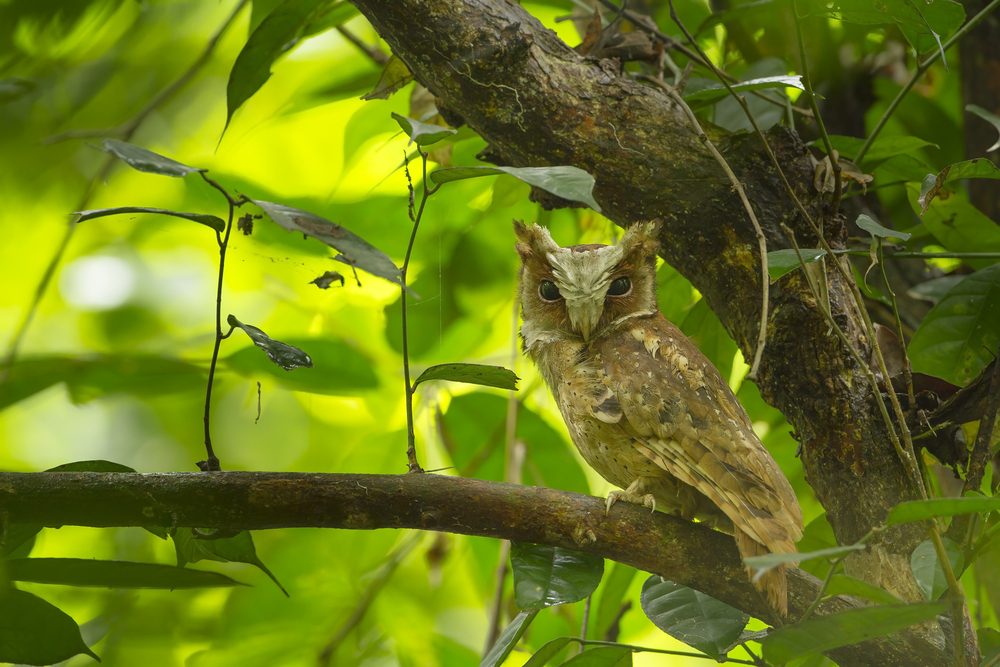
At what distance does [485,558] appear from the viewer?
1471 mm

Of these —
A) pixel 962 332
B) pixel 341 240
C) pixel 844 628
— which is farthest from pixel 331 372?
pixel 962 332

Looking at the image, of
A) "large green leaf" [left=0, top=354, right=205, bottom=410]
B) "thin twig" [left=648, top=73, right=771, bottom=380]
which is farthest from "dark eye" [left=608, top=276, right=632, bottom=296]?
"large green leaf" [left=0, top=354, right=205, bottom=410]

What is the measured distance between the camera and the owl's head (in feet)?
4.00

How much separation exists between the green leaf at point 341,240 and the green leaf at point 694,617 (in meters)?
0.59

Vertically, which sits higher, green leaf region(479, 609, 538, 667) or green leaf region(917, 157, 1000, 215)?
green leaf region(917, 157, 1000, 215)

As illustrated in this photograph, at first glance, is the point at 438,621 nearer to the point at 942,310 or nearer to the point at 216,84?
the point at 942,310

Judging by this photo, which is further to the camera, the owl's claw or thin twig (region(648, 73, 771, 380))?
the owl's claw

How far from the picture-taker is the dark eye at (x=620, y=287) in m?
1.25

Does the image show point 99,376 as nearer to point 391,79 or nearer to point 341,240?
point 391,79

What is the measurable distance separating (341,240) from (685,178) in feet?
2.15

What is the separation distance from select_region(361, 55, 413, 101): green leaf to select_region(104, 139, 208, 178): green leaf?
0.67 metres

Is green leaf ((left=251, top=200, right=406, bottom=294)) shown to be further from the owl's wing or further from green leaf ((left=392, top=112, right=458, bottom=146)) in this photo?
the owl's wing

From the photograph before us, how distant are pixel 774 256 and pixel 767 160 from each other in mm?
387

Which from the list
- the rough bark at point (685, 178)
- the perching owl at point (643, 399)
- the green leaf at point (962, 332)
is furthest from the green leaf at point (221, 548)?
the green leaf at point (962, 332)
